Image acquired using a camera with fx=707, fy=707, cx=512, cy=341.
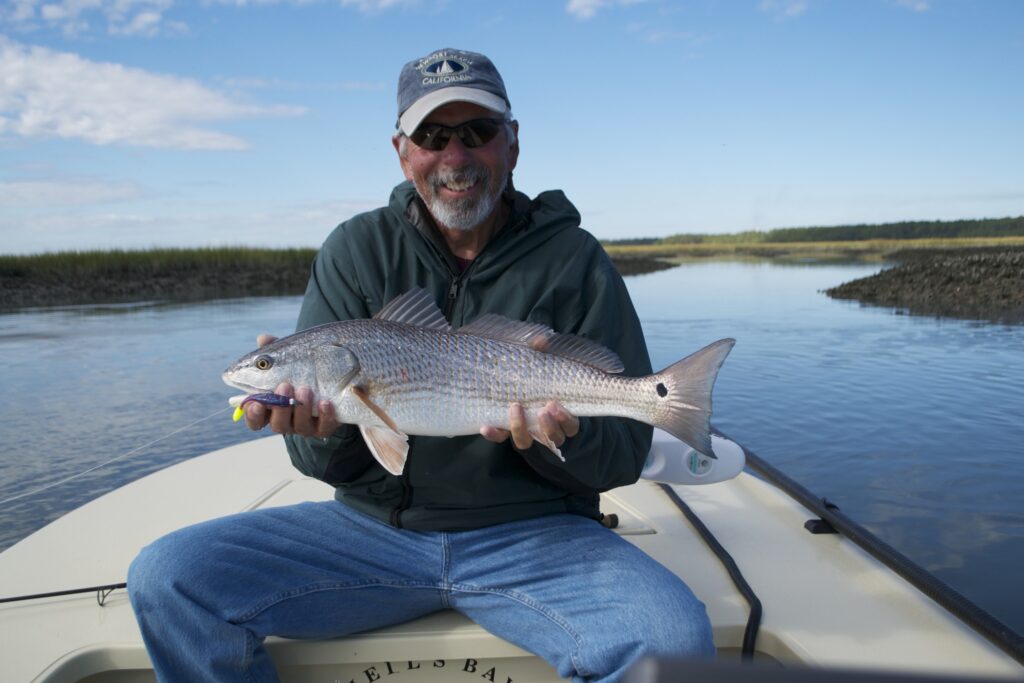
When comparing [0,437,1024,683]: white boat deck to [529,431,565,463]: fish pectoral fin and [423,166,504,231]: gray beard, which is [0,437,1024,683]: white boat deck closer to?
[529,431,565,463]: fish pectoral fin

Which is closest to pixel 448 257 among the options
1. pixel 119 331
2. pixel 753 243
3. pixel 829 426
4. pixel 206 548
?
pixel 206 548

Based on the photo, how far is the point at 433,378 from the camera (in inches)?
118

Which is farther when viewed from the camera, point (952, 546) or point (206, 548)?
A: point (952, 546)

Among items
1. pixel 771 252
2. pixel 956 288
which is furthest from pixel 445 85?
pixel 771 252

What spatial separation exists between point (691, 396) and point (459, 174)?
153cm

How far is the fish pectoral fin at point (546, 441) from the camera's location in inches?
112

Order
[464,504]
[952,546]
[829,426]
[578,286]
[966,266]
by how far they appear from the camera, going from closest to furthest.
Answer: [464,504]
[578,286]
[952,546]
[829,426]
[966,266]

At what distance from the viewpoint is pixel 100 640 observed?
9.36 feet

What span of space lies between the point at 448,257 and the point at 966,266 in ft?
92.0

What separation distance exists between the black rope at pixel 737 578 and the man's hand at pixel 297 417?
74.2 inches

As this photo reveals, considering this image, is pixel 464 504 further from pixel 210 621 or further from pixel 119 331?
pixel 119 331

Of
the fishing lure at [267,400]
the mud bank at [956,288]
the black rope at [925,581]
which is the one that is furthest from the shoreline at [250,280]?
the fishing lure at [267,400]

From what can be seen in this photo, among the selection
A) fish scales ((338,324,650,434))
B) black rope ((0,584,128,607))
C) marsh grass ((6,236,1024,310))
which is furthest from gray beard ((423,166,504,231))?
marsh grass ((6,236,1024,310))

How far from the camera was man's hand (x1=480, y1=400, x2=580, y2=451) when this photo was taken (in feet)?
9.34
